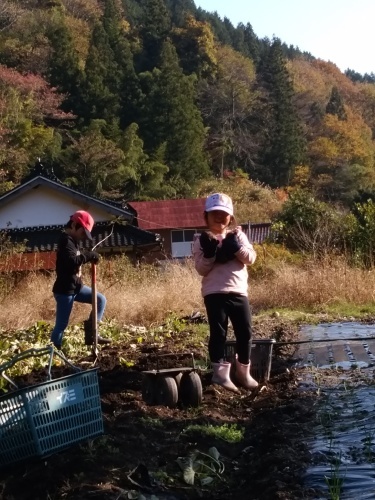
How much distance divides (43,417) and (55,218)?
27.4m

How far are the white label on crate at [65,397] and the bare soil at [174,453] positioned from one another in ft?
0.87

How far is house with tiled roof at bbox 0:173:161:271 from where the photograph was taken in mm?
27344

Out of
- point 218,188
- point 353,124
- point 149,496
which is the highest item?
point 353,124

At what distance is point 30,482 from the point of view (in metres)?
4.00

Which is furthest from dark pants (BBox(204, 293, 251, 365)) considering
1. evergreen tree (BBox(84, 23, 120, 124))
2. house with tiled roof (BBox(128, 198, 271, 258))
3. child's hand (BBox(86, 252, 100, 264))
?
evergreen tree (BBox(84, 23, 120, 124))

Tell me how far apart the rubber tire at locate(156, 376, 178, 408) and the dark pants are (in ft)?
2.29

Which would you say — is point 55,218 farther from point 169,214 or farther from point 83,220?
point 83,220

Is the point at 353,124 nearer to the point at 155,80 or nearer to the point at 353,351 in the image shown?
the point at 155,80

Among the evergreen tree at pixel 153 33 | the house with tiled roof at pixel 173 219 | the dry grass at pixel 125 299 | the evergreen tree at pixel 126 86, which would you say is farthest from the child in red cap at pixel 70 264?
the evergreen tree at pixel 153 33

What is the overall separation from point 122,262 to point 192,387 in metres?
13.8

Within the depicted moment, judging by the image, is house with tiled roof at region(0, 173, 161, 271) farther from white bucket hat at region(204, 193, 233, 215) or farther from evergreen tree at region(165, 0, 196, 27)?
evergreen tree at region(165, 0, 196, 27)

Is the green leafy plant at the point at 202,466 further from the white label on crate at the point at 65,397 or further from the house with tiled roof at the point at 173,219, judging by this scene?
the house with tiled roof at the point at 173,219

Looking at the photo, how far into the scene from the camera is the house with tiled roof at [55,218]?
2734 centimetres

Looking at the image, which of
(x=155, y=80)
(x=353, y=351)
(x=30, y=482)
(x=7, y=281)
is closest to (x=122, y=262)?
(x=7, y=281)
